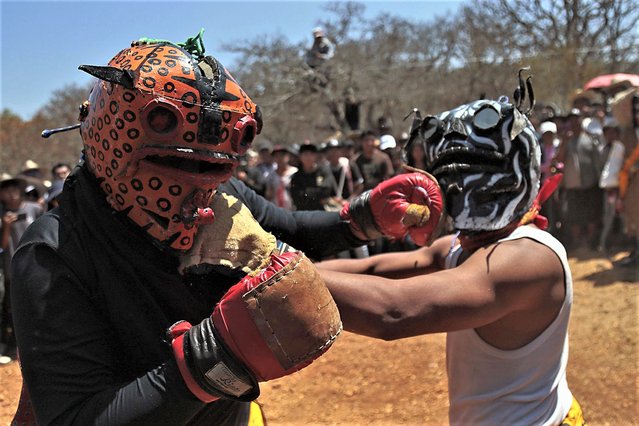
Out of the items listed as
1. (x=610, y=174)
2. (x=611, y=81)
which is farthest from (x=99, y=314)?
(x=611, y=81)

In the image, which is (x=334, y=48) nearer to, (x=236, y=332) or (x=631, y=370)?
(x=631, y=370)

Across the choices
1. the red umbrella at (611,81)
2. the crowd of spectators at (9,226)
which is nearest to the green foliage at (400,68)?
the red umbrella at (611,81)

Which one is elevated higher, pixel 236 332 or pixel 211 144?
pixel 211 144

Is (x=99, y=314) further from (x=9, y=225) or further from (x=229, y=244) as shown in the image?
(x=9, y=225)

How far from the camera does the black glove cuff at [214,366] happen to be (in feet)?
4.67

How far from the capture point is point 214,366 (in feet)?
4.66

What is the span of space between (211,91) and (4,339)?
617 cm

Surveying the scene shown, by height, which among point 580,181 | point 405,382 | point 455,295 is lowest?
point 405,382

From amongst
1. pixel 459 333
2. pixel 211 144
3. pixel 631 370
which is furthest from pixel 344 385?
A: pixel 211 144

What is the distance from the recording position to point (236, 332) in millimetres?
1437

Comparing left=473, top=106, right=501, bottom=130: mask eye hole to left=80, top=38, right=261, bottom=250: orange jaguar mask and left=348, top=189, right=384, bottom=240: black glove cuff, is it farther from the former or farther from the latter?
left=80, top=38, right=261, bottom=250: orange jaguar mask

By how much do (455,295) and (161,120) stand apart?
3.66 ft

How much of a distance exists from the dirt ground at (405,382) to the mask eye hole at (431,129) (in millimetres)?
2665

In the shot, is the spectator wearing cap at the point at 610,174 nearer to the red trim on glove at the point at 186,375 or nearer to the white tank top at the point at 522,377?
the white tank top at the point at 522,377
